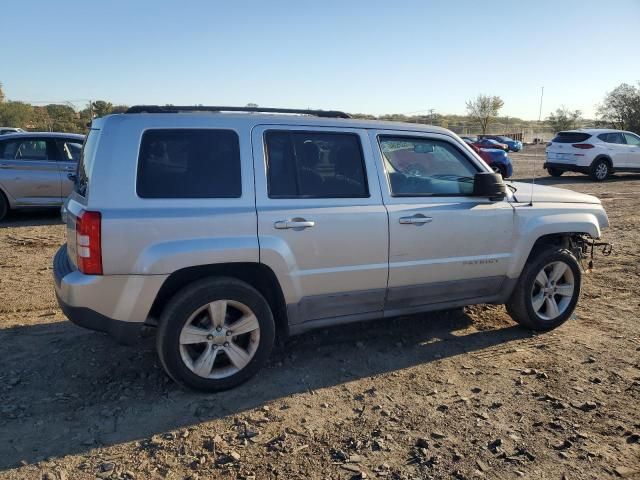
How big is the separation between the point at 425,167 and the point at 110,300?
2639 millimetres

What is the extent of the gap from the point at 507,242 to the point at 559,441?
72.4 inches

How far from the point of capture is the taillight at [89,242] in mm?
3273

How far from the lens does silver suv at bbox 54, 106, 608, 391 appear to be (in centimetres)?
341

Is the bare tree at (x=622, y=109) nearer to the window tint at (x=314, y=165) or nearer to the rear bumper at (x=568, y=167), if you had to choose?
the rear bumper at (x=568, y=167)

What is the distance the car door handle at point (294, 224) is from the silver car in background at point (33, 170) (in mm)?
7243

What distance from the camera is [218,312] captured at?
367 centimetres

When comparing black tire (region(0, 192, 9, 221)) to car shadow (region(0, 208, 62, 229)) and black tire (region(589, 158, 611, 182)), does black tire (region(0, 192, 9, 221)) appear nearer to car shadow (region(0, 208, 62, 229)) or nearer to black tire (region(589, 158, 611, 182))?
car shadow (region(0, 208, 62, 229))

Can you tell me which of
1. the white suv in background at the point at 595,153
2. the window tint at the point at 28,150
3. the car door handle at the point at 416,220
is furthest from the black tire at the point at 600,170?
the window tint at the point at 28,150

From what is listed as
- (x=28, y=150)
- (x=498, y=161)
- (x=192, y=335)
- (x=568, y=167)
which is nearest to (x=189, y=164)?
(x=192, y=335)

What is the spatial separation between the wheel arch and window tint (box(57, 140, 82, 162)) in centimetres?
739

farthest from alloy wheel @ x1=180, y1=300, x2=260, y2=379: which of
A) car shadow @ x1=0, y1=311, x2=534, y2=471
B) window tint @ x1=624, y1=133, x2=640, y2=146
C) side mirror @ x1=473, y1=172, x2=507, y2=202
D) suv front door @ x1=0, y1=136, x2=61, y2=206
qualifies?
window tint @ x1=624, y1=133, x2=640, y2=146

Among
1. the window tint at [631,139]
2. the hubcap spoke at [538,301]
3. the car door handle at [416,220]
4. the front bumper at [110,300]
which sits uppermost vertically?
the window tint at [631,139]

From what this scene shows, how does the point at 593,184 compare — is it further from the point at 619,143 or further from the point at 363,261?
the point at 363,261

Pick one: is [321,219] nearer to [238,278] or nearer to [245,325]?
[238,278]
